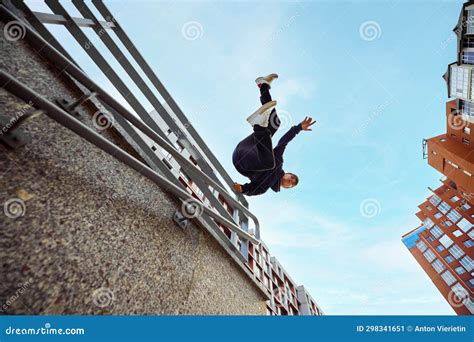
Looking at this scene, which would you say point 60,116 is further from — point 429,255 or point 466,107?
point 429,255

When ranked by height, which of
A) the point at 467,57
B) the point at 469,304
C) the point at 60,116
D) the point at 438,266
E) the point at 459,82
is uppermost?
the point at 60,116

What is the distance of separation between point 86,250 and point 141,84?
66.7 inches

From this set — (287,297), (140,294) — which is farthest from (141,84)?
(287,297)

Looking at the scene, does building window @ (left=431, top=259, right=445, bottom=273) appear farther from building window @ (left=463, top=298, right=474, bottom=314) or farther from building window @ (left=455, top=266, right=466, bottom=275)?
building window @ (left=463, top=298, right=474, bottom=314)

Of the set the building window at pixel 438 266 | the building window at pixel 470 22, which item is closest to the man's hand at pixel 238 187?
the building window at pixel 470 22

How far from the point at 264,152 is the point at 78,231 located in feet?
7.75

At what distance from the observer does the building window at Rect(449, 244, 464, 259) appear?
29698mm

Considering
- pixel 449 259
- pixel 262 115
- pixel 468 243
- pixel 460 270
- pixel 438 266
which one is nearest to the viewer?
pixel 262 115

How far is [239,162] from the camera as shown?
3.59 metres

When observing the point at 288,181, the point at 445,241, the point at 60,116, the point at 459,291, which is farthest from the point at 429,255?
the point at 60,116

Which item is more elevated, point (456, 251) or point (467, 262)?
point (456, 251)

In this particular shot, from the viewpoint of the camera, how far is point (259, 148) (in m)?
3.19

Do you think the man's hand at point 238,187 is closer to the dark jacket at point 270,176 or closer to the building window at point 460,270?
the dark jacket at point 270,176

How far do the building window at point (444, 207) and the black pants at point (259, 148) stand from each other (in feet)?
131
